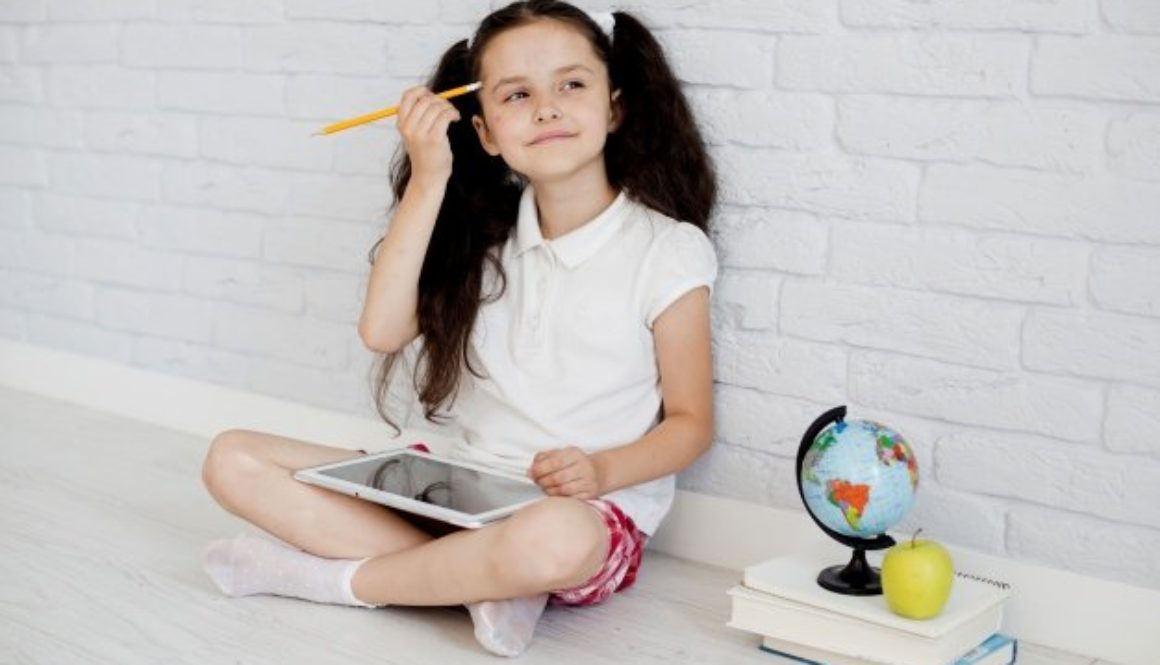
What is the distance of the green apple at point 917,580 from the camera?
146 cm

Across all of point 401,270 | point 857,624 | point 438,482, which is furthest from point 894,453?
point 401,270

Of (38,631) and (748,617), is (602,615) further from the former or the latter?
Result: (38,631)

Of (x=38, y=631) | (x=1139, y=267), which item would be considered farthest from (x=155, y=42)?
(x=1139, y=267)

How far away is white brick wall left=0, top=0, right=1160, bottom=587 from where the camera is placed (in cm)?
155

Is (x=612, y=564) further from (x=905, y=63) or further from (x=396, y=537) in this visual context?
(x=905, y=63)

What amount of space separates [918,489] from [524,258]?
0.54 meters

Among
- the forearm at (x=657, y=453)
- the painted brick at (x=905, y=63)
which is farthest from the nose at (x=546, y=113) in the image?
the forearm at (x=657, y=453)

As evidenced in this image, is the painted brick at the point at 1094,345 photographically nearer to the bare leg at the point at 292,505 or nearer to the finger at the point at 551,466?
the finger at the point at 551,466

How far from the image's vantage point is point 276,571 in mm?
1710

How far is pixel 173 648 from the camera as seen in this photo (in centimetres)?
156

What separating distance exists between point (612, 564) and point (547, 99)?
0.52 metres

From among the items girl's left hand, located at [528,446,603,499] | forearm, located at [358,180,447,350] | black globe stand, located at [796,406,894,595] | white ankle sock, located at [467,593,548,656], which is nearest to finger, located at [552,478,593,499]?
girl's left hand, located at [528,446,603,499]

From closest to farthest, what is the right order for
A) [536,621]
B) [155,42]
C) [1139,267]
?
[1139,267] < [536,621] < [155,42]

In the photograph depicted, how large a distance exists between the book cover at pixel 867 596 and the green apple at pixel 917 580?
0.01 metres
